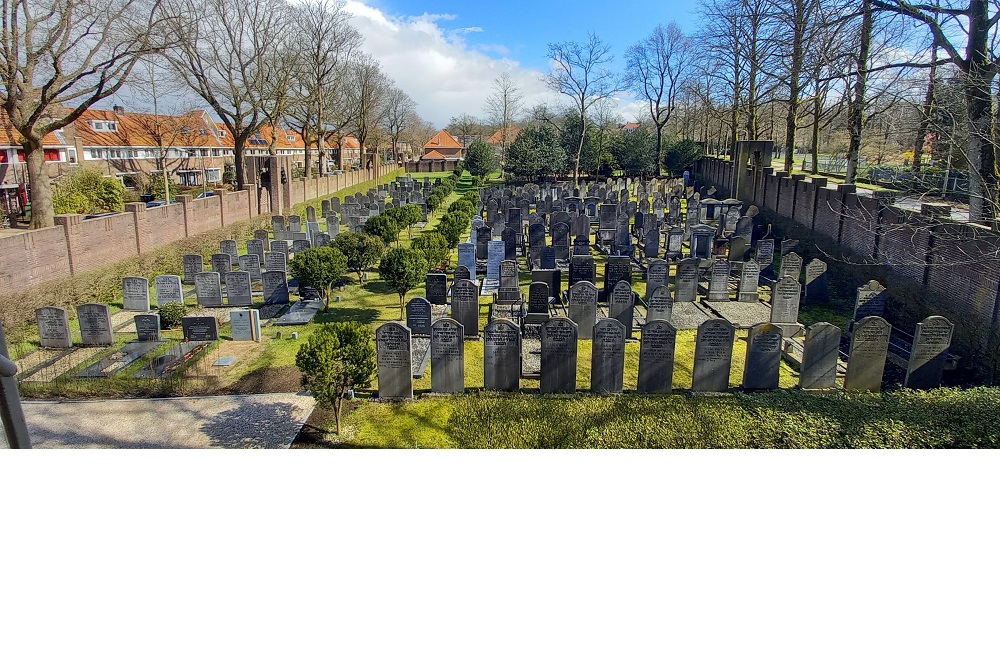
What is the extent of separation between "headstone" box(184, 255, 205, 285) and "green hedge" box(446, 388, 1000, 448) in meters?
11.4

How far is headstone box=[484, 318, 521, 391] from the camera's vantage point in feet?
29.5

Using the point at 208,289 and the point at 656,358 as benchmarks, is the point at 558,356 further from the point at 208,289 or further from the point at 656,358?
the point at 208,289

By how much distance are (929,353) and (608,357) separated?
4865 mm

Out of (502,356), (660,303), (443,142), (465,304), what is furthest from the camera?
(443,142)

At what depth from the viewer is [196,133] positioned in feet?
188

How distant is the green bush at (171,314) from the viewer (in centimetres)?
1238

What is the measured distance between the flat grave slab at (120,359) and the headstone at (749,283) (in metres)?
12.2

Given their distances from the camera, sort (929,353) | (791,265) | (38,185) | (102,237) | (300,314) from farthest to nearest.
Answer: (38,185) → (102,237) → (791,265) → (300,314) → (929,353)

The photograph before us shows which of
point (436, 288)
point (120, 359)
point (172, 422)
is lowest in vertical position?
point (172, 422)

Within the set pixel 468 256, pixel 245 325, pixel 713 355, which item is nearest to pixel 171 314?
pixel 245 325

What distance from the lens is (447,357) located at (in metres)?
8.98

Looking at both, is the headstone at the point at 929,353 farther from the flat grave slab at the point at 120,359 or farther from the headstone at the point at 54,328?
the headstone at the point at 54,328
